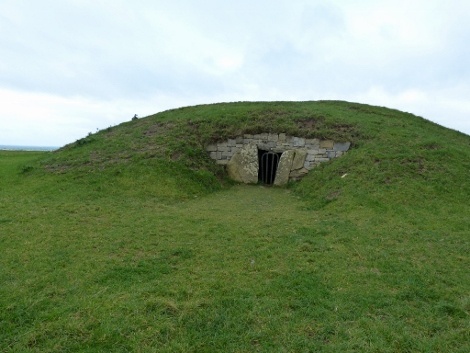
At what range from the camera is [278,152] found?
15609 millimetres

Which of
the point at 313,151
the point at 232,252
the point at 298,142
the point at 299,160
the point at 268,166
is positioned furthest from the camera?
the point at 268,166

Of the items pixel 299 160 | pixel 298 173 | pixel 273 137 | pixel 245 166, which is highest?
pixel 273 137

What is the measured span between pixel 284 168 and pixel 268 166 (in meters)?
1.19

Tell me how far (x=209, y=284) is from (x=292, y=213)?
4.96m

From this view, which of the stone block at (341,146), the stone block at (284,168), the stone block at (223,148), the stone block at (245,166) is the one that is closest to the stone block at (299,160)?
the stone block at (284,168)

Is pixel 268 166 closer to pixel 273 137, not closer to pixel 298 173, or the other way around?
pixel 273 137

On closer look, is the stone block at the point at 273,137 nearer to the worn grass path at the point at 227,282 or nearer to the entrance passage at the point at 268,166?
the entrance passage at the point at 268,166

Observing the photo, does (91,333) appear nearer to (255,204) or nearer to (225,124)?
(255,204)

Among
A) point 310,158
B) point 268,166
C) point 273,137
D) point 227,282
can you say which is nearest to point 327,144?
point 310,158

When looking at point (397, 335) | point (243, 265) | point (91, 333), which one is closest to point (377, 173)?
point (243, 265)

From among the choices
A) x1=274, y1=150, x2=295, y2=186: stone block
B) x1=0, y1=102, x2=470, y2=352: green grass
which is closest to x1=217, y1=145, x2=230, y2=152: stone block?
x1=0, y1=102, x2=470, y2=352: green grass

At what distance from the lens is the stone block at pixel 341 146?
47.9ft

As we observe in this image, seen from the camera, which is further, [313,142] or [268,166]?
[268,166]

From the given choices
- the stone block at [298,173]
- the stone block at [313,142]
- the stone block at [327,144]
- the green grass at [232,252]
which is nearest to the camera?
the green grass at [232,252]
